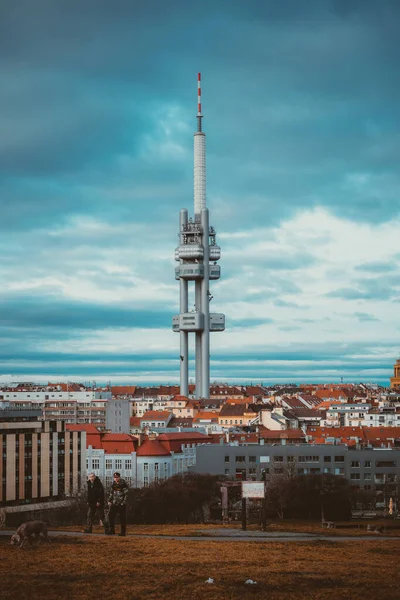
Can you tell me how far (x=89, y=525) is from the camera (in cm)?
2961

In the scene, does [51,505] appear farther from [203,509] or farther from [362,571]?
[362,571]

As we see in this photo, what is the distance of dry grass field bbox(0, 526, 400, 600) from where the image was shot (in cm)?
1966

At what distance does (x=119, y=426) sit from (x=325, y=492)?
83023 millimetres

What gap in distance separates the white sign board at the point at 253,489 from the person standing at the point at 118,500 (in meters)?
5.26

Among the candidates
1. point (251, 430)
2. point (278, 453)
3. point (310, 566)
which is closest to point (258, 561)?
point (310, 566)

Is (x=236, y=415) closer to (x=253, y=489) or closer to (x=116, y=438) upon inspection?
(x=116, y=438)

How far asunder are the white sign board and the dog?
819 cm

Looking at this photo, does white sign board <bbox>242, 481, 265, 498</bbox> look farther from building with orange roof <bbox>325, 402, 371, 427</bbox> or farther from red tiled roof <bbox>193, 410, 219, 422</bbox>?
red tiled roof <bbox>193, 410, 219, 422</bbox>

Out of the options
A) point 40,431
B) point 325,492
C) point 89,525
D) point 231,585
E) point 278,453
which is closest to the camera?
point 231,585

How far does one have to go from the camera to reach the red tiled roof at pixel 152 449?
113 meters

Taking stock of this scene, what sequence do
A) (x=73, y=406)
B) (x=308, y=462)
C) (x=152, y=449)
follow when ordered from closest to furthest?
(x=308, y=462), (x=152, y=449), (x=73, y=406)

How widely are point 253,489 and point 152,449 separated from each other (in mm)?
81795

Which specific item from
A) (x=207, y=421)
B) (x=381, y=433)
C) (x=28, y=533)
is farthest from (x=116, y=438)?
(x=28, y=533)

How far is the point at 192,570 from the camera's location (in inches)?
861
